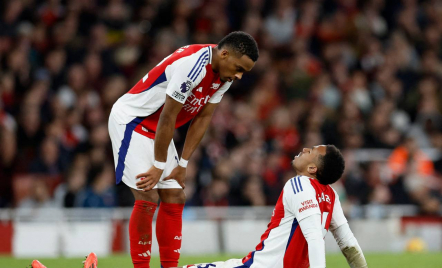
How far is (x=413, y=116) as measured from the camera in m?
14.4

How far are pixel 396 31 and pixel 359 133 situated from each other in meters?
4.00

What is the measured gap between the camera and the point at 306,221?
4586mm

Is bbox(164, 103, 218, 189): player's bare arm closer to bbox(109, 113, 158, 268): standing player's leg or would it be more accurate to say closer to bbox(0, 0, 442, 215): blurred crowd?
bbox(109, 113, 158, 268): standing player's leg

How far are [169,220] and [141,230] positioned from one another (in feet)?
0.87

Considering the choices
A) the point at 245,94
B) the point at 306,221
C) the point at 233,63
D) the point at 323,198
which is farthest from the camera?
the point at 245,94

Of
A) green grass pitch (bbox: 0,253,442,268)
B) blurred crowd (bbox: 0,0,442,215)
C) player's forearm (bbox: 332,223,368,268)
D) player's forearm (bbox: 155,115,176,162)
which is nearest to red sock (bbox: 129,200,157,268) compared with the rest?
player's forearm (bbox: 155,115,176,162)

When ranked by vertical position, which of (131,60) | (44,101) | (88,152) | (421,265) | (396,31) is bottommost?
(421,265)

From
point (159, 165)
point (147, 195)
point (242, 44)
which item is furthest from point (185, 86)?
point (147, 195)

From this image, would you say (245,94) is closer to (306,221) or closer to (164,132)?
(164,132)

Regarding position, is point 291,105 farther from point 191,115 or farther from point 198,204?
point 191,115

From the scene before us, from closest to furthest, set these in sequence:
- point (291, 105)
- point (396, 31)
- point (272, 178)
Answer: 1. point (272, 178)
2. point (291, 105)
3. point (396, 31)

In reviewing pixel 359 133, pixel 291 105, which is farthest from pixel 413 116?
pixel 291 105

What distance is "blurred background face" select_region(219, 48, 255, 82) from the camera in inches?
200

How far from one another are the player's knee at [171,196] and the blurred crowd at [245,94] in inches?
201
